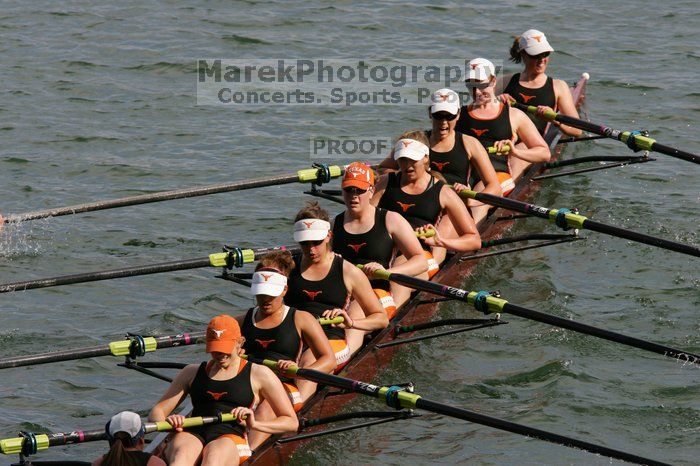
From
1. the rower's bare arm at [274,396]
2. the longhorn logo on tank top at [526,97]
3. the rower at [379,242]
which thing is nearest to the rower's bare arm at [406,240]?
the rower at [379,242]

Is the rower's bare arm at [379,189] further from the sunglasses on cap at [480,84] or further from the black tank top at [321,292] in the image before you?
the sunglasses on cap at [480,84]

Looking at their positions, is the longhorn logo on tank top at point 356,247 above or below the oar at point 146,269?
above

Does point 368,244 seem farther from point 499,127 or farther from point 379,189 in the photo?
point 499,127

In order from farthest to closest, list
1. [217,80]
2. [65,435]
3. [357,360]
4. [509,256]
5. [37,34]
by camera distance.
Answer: [37,34]
[217,80]
[509,256]
[357,360]
[65,435]

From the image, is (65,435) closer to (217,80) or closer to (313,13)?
(217,80)

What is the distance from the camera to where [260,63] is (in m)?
19.4

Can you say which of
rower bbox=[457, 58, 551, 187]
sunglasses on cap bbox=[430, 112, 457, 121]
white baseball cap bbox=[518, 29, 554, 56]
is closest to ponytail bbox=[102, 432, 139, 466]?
sunglasses on cap bbox=[430, 112, 457, 121]

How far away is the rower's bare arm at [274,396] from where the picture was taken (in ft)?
27.6

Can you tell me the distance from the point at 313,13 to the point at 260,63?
2.25m

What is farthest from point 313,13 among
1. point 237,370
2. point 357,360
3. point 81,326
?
point 237,370

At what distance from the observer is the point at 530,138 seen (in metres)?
13.3

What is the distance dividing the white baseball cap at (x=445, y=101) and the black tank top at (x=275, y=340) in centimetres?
336

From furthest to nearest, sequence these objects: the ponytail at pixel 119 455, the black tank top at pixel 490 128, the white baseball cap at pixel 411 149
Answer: the black tank top at pixel 490 128
the white baseball cap at pixel 411 149
the ponytail at pixel 119 455
